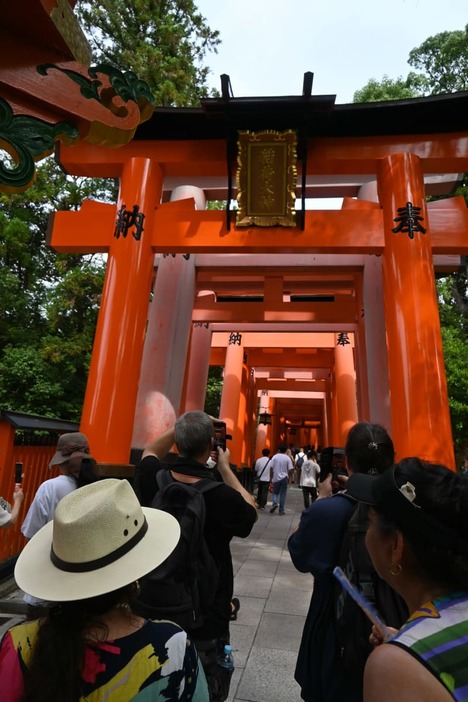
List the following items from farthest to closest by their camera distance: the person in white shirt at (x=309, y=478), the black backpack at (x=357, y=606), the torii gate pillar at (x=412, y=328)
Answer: the person in white shirt at (x=309, y=478)
the torii gate pillar at (x=412, y=328)
the black backpack at (x=357, y=606)

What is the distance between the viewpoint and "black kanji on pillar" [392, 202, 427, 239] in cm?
603

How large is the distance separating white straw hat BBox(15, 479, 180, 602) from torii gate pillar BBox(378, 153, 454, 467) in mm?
4902

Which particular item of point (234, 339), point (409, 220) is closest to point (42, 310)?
point (234, 339)

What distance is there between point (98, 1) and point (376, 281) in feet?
44.6

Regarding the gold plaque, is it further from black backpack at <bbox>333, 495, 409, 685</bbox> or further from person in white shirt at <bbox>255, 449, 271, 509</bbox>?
person in white shirt at <bbox>255, 449, 271, 509</bbox>

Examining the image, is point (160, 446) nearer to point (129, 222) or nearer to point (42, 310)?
point (129, 222)

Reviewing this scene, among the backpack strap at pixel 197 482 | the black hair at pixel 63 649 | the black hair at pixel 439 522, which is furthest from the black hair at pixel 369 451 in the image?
the black hair at pixel 63 649

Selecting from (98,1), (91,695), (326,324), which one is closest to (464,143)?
(326,324)

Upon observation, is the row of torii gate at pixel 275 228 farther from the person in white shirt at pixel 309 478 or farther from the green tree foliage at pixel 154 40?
the green tree foliage at pixel 154 40

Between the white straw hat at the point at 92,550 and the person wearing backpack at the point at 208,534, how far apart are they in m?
0.61

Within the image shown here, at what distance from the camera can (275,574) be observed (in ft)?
17.4

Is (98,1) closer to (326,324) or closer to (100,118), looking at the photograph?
(326,324)

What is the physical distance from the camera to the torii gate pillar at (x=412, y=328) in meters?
5.40

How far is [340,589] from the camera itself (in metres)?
1.60
